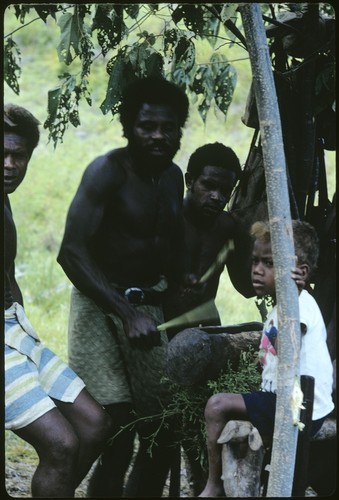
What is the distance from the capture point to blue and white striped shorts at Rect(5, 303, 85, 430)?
3.17 metres

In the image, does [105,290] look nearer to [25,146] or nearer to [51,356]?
[51,356]

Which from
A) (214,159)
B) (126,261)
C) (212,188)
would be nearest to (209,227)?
(212,188)

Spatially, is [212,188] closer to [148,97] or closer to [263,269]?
[148,97]

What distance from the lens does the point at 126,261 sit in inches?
149

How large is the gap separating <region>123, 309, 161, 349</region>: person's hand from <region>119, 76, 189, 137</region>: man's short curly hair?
83cm

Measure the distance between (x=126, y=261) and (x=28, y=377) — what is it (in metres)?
0.77

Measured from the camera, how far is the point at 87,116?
9.95 metres

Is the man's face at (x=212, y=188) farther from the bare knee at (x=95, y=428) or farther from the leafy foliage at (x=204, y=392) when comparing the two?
the bare knee at (x=95, y=428)

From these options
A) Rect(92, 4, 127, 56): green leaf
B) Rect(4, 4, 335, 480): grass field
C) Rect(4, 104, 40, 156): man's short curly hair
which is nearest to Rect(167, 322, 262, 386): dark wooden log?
Rect(4, 104, 40, 156): man's short curly hair

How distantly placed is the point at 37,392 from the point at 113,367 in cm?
66

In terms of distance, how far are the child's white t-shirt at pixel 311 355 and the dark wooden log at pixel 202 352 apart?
0.23 metres

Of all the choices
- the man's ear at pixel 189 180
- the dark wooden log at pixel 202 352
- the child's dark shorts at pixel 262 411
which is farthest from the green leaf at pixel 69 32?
the child's dark shorts at pixel 262 411

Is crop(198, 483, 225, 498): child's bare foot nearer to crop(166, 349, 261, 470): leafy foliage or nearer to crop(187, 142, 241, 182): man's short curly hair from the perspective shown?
crop(166, 349, 261, 470): leafy foliage

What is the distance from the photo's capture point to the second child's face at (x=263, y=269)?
11.0 ft
